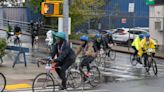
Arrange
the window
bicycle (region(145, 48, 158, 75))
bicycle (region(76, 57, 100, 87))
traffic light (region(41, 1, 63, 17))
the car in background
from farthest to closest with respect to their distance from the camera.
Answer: the car in background, the window, bicycle (region(145, 48, 158, 75)), traffic light (region(41, 1, 63, 17)), bicycle (region(76, 57, 100, 87))

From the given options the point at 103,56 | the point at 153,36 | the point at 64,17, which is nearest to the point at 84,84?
the point at 64,17

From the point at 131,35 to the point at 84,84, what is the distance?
22.3 meters

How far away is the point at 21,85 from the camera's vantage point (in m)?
14.4

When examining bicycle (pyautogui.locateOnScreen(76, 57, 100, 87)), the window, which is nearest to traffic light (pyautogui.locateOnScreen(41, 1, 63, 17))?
bicycle (pyautogui.locateOnScreen(76, 57, 100, 87))

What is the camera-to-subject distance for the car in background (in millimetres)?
35516

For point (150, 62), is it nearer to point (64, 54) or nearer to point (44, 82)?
point (64, 54)

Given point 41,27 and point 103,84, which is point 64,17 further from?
point 41,27

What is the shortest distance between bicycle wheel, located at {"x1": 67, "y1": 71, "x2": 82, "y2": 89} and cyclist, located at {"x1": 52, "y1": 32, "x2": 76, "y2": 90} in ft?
2.33

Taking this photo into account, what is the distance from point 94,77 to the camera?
1430 centimetres

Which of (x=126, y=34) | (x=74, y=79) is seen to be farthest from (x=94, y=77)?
(x=126, y=34)

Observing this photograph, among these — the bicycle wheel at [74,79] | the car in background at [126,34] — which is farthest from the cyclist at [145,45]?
the car in background at [126,34]

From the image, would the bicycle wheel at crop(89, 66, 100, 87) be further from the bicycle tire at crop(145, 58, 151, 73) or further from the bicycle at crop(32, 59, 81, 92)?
the bicycle tire at crop(145, 58, 151, 73)

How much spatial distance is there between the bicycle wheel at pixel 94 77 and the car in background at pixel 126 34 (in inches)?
814

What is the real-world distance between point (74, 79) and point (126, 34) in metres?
23.2
